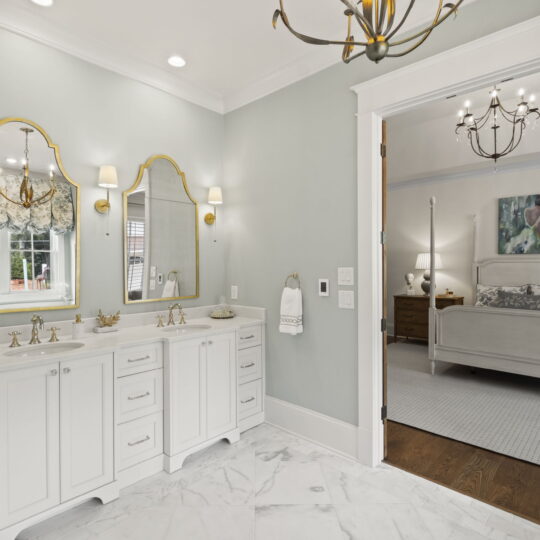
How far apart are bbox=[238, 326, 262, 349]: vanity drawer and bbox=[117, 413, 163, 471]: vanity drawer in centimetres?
81

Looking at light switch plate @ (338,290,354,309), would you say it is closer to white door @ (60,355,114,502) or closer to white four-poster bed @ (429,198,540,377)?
white door @ (60,355,114,502)

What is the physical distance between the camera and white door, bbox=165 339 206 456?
239 cm

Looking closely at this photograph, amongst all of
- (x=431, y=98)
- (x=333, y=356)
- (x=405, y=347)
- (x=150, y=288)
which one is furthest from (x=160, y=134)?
(x=405, y=347)

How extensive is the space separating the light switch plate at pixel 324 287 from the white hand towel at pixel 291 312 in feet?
0.59

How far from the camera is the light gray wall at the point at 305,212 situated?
255 centimetres

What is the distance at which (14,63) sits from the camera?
89.0 inches

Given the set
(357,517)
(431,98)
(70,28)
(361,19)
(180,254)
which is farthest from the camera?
(180,254)

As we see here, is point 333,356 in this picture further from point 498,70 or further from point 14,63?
point 14,63

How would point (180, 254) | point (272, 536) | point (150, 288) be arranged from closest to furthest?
point (272, 536)
point (150, 288)
point (180, 254)

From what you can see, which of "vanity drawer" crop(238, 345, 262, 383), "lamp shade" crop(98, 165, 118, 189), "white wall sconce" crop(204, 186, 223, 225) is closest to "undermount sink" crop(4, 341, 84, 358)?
"lamp shade" crop(98, 165, 118, 189)

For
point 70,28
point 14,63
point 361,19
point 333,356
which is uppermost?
point 70,28

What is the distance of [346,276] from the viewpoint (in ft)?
8.41

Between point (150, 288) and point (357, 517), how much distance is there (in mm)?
2076

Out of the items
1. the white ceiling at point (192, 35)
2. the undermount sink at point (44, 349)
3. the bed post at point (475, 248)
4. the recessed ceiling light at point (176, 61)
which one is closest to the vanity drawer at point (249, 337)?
the undermount sink at point (44, 349)
